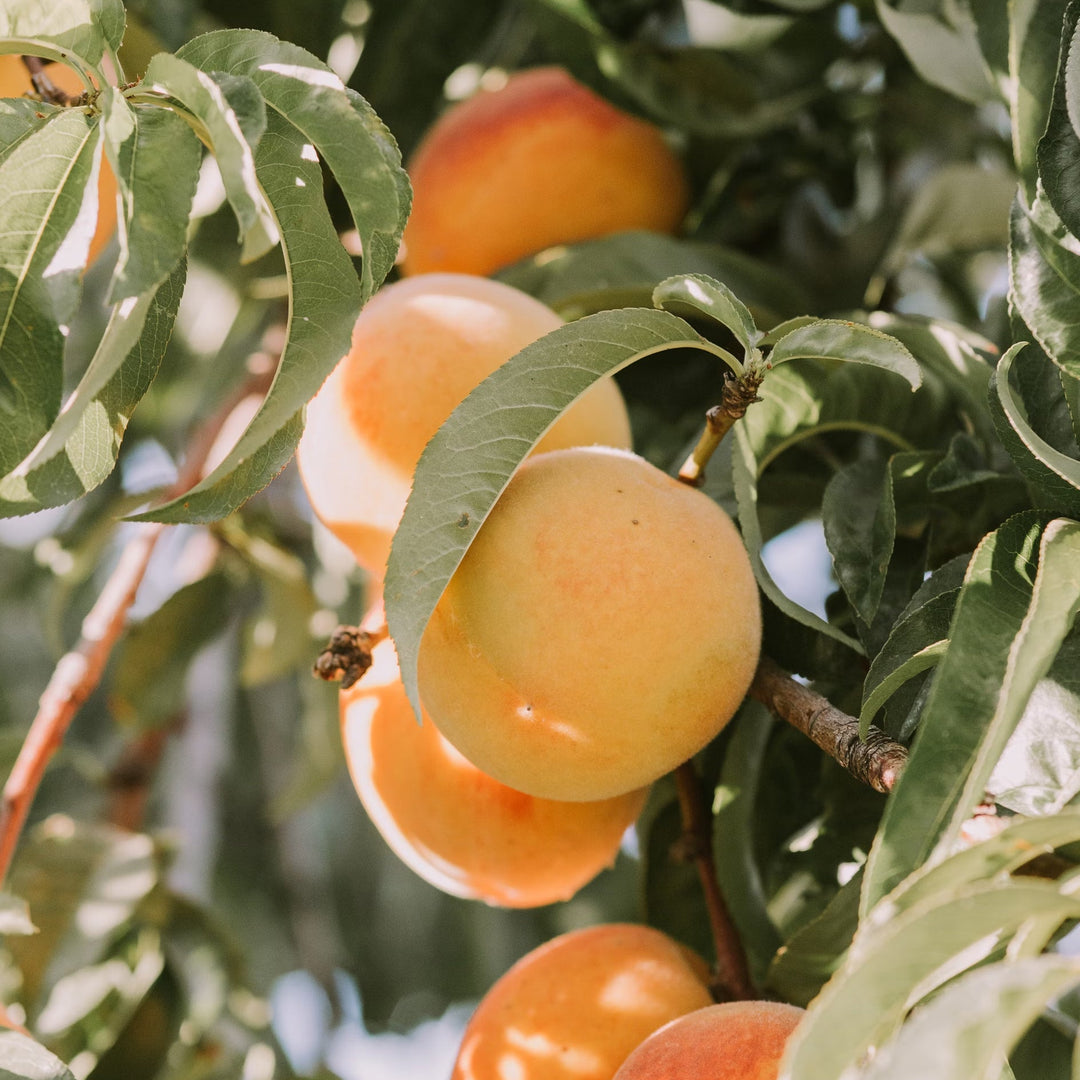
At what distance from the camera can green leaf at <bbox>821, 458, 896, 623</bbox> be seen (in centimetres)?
67

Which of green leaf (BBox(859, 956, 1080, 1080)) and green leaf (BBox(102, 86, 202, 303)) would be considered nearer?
green leaf (BBox(859, 956, 1080, 1080))

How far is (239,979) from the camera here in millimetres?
1188

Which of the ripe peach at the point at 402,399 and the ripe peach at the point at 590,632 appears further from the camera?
the ripe peach at the point at 402,399

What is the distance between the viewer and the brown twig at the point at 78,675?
0.86m

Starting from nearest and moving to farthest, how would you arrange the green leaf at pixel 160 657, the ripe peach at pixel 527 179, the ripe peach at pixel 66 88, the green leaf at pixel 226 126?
the green leaf at pixel 226 126 < the ripe peach at pixel 66 88 < the ripe peach at pixel 527 179 < the green leaf at pixel 160 657

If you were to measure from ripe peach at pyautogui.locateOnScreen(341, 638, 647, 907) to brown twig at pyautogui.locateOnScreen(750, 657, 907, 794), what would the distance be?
0.52 ft

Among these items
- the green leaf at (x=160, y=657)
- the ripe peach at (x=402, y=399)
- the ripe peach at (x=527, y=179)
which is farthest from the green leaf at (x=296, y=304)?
the green leaf at (x=160, y=657)

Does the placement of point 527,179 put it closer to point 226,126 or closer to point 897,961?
point 226,126

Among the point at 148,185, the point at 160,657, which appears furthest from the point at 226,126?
the point at 160,657

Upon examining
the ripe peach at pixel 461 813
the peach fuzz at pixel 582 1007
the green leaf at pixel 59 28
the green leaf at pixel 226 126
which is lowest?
the peach fuzz at pixel 582 1007

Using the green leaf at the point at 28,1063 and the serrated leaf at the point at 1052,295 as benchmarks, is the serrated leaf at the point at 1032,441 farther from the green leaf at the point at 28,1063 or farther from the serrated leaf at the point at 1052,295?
the green leaf at the point at 28,1063

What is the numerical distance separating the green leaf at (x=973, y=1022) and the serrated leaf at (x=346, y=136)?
1.30 ft

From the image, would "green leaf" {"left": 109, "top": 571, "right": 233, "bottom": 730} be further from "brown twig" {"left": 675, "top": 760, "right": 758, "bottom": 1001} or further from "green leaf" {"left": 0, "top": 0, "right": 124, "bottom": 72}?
"green leaf" {"left": 0, "top": 0, "right": 124, "bottom": 72}

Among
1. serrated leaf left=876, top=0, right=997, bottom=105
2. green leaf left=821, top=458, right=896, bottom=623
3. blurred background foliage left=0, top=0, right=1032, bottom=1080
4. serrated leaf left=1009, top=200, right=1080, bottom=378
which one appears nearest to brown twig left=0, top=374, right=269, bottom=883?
blurred background foliage left=0, top=0, right=1032, bottom=1080
